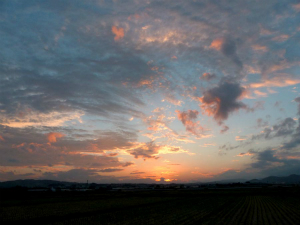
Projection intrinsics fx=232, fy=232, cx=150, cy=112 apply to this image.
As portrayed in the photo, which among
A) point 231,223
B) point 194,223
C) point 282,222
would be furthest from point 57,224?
point 282,222

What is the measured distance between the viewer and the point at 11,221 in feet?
117

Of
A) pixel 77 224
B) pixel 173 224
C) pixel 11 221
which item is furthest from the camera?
pixel 11 221

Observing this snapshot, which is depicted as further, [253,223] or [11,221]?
[11,221]

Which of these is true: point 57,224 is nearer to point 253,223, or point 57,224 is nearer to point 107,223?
point 107,223

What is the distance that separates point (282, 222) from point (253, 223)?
440 cm

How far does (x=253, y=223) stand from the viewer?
31.2 metres

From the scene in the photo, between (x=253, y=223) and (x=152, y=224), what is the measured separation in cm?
1358

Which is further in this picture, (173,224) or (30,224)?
(30,224)

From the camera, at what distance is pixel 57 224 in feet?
107

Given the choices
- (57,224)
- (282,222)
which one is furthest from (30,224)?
(282,222)

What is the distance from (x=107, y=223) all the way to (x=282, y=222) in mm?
24165

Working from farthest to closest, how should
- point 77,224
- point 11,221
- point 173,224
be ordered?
point 11,221
point 77,224
point 173,224

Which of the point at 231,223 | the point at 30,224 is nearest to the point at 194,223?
the point at 231,223

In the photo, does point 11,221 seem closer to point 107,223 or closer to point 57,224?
point 57,224
